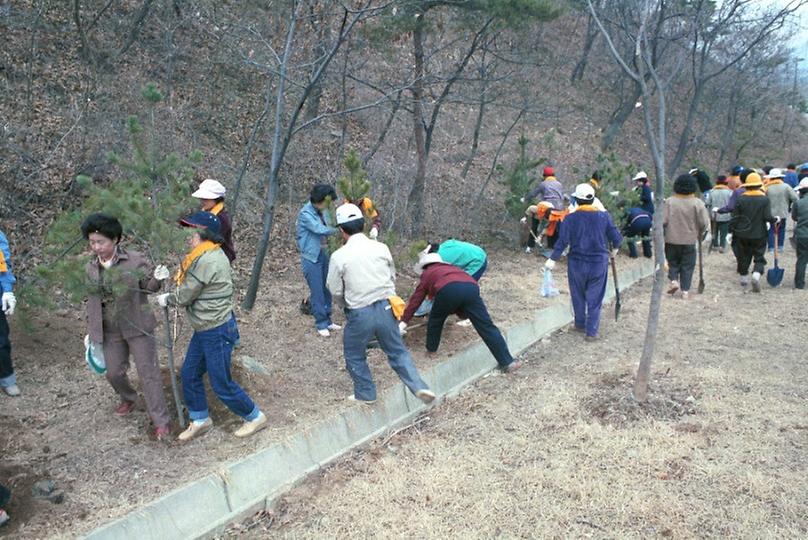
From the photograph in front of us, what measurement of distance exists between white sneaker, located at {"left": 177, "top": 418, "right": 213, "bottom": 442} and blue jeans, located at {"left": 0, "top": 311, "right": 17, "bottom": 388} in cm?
173

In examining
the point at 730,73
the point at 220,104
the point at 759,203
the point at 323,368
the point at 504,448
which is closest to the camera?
the point at 504,448

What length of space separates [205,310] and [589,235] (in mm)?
4444

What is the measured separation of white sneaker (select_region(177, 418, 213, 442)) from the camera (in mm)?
4805

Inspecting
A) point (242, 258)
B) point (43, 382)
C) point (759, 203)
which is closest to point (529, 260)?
point (759, 203)

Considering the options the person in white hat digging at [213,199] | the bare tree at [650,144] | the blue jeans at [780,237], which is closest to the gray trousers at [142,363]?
the person in white hat digging at [213,199]

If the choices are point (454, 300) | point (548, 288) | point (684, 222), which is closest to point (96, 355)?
point (454, 300)

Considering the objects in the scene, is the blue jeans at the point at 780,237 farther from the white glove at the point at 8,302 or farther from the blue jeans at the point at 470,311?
the white glove at the point at 8,302

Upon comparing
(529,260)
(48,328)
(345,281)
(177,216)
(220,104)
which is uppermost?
(220,104)

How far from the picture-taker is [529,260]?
12.2m

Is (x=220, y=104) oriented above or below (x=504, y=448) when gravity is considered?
above

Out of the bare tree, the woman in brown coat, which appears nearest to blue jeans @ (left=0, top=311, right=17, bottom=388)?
the woman in brown coat

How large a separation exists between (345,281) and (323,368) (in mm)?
1475

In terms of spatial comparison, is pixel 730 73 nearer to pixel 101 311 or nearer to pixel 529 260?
pixel 529 260

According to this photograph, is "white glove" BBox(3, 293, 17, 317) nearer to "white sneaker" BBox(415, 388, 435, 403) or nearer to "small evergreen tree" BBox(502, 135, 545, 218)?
"white sneaker" BBox(415, 388, 435, 403)
